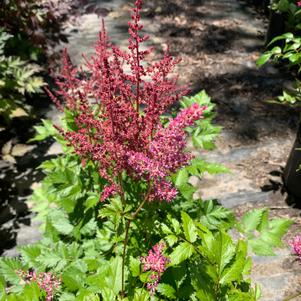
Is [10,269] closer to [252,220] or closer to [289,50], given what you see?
[252,220]

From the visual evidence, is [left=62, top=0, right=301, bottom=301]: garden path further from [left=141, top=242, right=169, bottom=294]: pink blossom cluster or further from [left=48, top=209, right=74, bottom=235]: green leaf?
[left=141, top=242, right=169, bottom=294]: pink blossom cluster

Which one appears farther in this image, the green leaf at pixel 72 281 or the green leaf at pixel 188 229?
the green leaf at pixel 72 281

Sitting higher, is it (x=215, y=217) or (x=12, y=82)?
(x=215, y=217)

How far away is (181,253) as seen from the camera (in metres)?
1.51

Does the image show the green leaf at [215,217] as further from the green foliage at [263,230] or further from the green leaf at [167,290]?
the green leaf at [167,290]

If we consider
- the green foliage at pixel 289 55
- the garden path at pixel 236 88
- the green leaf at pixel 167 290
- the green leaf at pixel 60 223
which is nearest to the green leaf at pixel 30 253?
the green leaf at pixel 60 223

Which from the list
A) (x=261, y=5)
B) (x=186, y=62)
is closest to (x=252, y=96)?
(x=186, y=62)

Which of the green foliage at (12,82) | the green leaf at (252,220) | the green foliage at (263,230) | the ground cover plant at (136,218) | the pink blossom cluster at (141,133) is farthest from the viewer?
the green foliage at (12,82)

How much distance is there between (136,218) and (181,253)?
1.30 ft

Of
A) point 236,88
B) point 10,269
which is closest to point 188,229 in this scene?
point 10,269

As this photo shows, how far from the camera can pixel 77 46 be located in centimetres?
621

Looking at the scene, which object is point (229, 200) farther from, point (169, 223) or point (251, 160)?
point (169, 223)

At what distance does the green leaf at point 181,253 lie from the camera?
1.49 metres

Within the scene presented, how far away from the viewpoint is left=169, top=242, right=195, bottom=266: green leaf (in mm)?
1486
